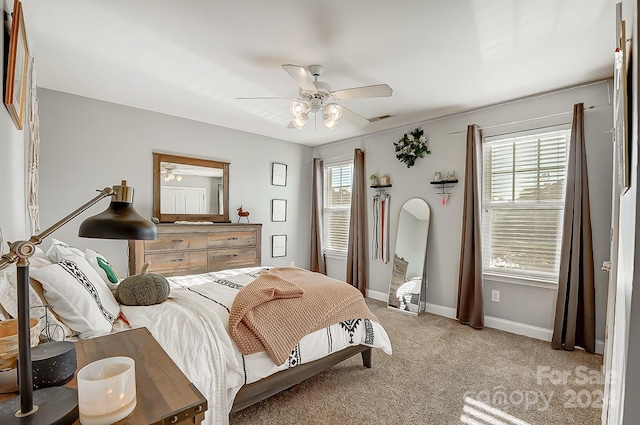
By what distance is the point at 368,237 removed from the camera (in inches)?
191

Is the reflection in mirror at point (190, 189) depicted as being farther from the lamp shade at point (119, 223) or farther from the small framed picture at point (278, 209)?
the lamp shade at point (119, 223)

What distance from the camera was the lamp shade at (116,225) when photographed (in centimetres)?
88

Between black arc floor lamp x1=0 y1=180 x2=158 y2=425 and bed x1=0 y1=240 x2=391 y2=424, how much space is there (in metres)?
0.56

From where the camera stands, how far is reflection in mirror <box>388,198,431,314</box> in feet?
13.3

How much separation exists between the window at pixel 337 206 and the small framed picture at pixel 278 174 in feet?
2.39

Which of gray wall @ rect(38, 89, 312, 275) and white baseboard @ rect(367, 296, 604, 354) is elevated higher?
gray wall @ rect(38, 89, 312, 275)

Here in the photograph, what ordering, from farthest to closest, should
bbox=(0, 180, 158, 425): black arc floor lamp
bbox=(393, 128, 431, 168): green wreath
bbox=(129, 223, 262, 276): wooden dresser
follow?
bbox=(393, 128, 431, 168): green wreath
bbox=(129, 223, 262, 276): wooden dresser
bbox=(0, 180, 158, 425): black arc floor lamp

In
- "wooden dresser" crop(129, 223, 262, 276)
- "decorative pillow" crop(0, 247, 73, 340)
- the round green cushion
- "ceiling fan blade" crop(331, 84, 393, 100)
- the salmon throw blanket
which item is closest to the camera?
"decorative pillow" crop(0, 247, 73, 340)

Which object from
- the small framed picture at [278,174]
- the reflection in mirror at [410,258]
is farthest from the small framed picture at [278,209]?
the reflection in mirror at [410,258]

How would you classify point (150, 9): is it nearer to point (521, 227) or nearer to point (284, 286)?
point (284, 286)

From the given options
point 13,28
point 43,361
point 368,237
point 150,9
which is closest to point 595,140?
point 368,237

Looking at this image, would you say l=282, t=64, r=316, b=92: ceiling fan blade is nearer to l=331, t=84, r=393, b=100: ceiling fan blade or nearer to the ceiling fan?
the ceiling fan

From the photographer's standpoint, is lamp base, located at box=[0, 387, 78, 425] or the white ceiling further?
the white ceiling

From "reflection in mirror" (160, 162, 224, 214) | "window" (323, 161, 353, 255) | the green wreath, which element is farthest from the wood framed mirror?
the green wreath
